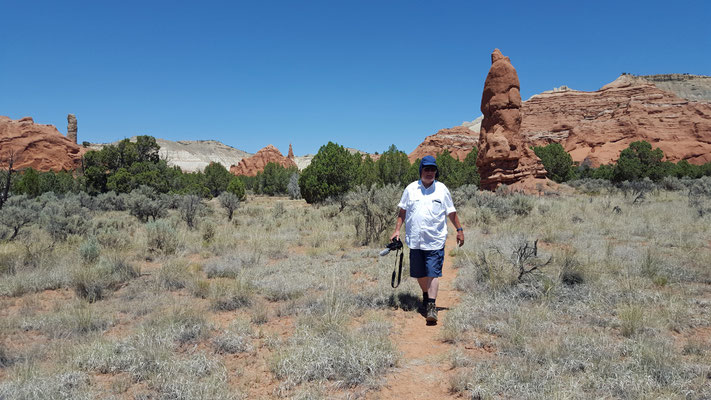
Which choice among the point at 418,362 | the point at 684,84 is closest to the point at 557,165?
the point at 418,362

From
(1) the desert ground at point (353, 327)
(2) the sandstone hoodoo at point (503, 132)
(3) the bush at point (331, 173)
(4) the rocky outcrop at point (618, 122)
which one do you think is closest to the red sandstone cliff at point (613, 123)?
(4) the rocky outcrop at point (618, 122)

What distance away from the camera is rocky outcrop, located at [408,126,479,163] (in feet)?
265

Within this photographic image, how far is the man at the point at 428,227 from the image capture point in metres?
4.41

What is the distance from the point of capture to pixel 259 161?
4358 inches

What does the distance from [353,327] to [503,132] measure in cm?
2944

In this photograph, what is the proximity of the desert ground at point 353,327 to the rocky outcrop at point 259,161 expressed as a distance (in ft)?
341

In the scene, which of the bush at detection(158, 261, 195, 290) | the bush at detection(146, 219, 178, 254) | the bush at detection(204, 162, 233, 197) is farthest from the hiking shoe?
the bush at detection(204, 162, 233, 197)

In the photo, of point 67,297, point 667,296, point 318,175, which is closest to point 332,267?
point 67,297

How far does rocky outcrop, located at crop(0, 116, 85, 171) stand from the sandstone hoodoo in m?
74.5

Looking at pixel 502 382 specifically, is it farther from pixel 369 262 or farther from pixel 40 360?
pixel 369 262

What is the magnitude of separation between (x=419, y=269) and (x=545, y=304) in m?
1.63

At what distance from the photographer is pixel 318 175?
957 inches

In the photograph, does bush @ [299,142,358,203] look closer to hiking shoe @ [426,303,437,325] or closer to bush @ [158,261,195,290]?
bush @ [158,261,195,290]

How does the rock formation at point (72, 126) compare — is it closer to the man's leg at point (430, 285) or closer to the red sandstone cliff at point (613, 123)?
the red sandstone cliff at point (613, 123)
